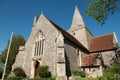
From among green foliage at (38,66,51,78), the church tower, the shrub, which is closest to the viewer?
green foliage at (38,66,51,78)

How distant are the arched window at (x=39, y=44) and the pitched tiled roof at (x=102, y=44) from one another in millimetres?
12156

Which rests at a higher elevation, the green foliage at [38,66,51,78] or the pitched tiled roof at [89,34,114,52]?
the pitched tiled roof at [89,34,114,52]

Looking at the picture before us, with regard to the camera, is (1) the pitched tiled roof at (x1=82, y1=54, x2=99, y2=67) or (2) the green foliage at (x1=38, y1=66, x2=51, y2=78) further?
(1) the pitched tiled roof at (x1=82, y1=54, x2=99, y2=67)

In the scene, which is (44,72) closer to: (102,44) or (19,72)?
(19,72)

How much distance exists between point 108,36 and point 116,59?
22.1 feet

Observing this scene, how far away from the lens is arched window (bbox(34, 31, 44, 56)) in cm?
2351

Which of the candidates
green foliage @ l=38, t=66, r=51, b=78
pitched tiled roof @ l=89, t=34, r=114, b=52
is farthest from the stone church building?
green foliage @ l=38, t=66, r=51, b=78

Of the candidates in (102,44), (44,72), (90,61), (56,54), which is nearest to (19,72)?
(44,72)

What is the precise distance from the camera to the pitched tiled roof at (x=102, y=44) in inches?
1110

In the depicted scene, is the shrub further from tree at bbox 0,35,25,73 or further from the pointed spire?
the pointed spire

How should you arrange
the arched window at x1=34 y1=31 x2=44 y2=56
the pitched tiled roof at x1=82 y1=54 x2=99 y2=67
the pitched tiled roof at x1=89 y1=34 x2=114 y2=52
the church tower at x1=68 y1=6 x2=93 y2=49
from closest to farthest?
the arched window at x1=34 y1=31 x2=44 y2=56, the pitched tiled roof at x1=82 y1=54 x2=99 y2=67, the pitched tiled roof at x1=89 y1=34 x2=114 y2=52, the church tower at x1=68 y1=6 x2=93 y2=49

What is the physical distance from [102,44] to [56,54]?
44.2 ft

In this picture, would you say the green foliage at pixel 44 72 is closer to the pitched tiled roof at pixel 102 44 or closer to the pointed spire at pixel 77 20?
the pitched tiled roof at pixel 102 44

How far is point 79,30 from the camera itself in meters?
35.6
